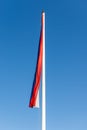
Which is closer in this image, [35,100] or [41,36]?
[35,100]

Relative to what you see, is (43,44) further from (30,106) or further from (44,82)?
(30,106)

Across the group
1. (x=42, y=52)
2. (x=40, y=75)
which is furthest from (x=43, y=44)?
(x=40, y=75)

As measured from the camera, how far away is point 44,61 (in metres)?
23.8

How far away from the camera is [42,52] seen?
78.6ft

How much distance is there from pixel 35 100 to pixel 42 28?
4857 mm

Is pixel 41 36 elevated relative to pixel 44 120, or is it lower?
elevated

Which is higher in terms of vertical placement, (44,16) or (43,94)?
(44,16)

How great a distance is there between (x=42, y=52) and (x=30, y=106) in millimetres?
3574

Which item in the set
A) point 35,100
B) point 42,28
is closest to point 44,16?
point 42,28

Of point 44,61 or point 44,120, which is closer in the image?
point 44,120

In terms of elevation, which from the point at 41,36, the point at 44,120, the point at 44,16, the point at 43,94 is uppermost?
the point at 44,16

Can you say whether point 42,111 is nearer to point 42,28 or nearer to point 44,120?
point 44,120

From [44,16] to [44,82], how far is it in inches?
183

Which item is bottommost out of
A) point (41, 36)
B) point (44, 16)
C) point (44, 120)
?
point (44, 120)
